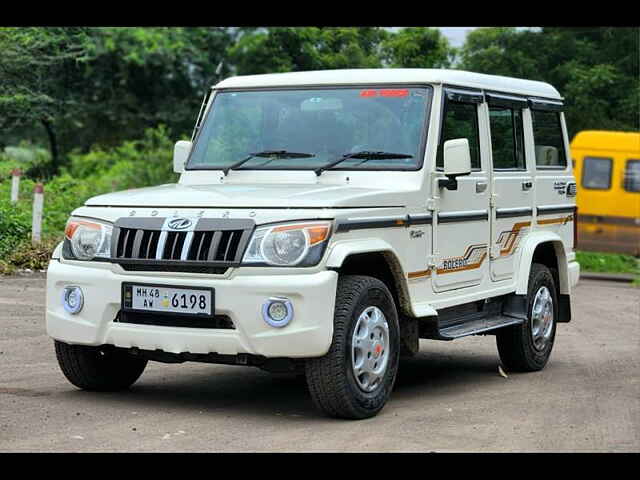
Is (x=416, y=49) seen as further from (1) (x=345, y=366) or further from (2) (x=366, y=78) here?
(1) (x=345, y=366)

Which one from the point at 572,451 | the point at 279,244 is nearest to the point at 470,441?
the point at 572,451

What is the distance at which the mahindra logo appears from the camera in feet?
24.1

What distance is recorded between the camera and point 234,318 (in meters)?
7.12

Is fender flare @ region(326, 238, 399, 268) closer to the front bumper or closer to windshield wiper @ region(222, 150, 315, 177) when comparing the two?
the front bumper

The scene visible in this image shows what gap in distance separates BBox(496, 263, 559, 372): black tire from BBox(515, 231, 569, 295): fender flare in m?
0.19

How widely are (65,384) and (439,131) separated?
121 inches

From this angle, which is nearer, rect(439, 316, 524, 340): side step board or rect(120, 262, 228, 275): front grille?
rect(120, 262, 228, 275): front grille

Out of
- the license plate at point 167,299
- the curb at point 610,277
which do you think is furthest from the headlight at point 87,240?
the curb at point 610,277

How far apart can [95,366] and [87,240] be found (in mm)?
916

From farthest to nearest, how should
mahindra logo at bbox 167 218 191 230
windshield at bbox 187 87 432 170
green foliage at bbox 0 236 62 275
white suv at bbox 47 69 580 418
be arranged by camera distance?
green foliage at bbox 0 236 62 275 → windshield at bbox 187 87 432 170 → mahindra logo at bbox 167 218 191 230 → white suv at bbox 47 69 580 418

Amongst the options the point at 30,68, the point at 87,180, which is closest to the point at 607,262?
the point at 87,180

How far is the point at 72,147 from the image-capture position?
29.0 metres

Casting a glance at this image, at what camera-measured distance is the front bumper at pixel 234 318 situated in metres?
7.01

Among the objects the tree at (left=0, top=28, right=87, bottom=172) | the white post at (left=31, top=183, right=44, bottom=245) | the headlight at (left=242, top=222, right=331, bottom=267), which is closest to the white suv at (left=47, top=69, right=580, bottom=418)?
the headlight at (left=242, top=222, right=331, bottom=267)
